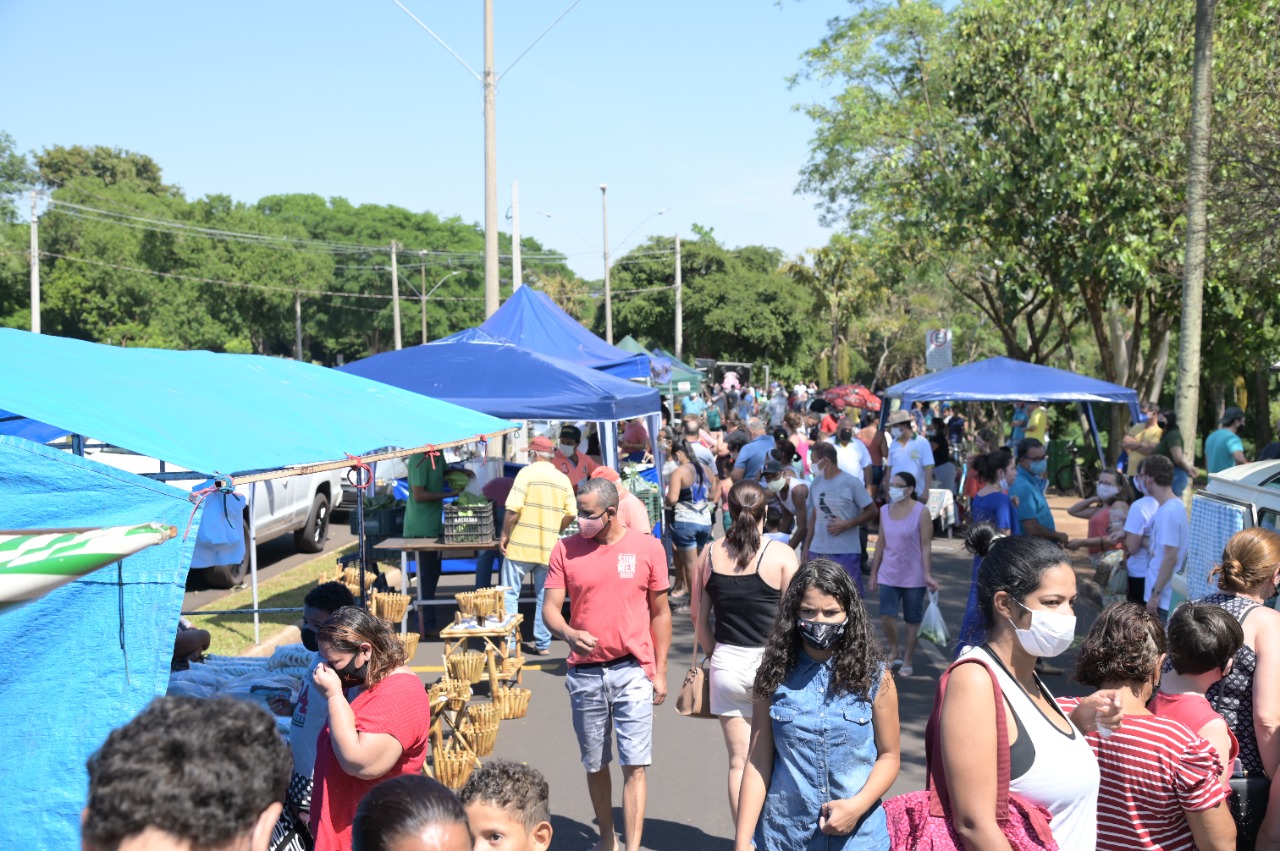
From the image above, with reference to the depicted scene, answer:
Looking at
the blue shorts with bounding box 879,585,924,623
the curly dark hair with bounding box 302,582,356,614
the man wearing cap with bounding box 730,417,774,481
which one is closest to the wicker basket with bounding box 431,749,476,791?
the curly dark hair with bounding box 302,582,356,614

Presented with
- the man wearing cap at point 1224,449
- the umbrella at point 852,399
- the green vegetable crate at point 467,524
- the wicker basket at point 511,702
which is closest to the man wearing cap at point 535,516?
the green vegetable crate at point 467,524

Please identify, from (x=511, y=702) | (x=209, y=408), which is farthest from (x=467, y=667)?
(x=209, y=408)

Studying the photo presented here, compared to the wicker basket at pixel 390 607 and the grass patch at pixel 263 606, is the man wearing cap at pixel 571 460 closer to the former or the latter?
the wicker basket at pixel 390 607

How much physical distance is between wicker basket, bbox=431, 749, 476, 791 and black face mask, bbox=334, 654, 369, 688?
2.68m

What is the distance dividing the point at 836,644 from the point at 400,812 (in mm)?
1661

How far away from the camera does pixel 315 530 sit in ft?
49.1

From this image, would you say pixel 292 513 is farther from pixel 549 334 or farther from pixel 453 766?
pixel 453 766

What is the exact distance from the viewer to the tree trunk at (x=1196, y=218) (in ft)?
32.4

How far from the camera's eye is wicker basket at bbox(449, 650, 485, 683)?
287 inches

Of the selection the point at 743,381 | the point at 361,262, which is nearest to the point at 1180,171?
the point at 743,381

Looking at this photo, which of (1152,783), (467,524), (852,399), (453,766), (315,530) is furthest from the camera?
(852,399)

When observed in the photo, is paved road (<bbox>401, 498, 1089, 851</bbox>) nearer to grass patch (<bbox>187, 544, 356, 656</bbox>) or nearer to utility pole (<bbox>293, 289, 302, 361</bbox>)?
grass patch (<bbox>187, 544, 356, 656</bbox>)

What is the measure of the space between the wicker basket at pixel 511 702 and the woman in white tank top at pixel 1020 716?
510cm

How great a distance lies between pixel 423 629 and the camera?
10.4 m
